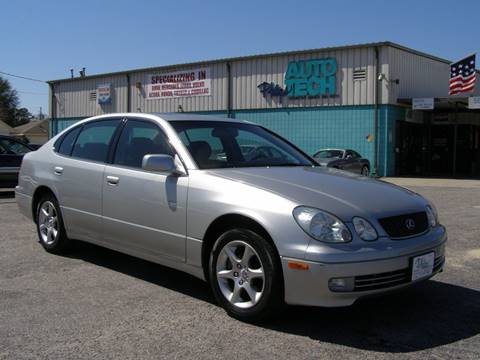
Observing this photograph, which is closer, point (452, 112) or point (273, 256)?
point (273, 256)

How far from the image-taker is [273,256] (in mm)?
3918

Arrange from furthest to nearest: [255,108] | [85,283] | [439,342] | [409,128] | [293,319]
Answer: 1. [255,108]
2. [409,128]
3. [85,283]
4. [293,319]
5. [439,342]

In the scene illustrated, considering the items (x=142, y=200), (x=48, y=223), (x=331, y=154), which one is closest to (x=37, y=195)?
(x=48, y=223)

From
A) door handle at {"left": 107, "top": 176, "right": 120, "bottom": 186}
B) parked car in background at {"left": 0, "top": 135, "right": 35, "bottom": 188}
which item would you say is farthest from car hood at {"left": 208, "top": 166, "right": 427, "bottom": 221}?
parked car in background at {"left": 0, "top": 135, "right": 35, "bottom": 188}

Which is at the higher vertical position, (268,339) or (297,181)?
(297,181)

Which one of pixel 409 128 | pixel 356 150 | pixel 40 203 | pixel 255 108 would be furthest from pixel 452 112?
pixel 40 203

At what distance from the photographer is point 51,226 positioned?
6.39 metres

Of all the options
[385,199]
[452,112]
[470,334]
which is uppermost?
[452,112]

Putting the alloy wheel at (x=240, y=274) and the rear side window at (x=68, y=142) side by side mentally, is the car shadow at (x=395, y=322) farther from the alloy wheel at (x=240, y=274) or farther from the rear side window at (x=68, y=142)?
the rear side window at (x=68, y=142)

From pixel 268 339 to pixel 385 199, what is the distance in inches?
53.3

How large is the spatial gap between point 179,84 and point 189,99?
1.15 m

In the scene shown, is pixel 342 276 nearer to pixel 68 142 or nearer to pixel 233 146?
pixel 233 146

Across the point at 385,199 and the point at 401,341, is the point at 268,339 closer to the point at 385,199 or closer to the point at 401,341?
the point at 401,341

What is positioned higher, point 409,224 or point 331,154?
point 331,154
